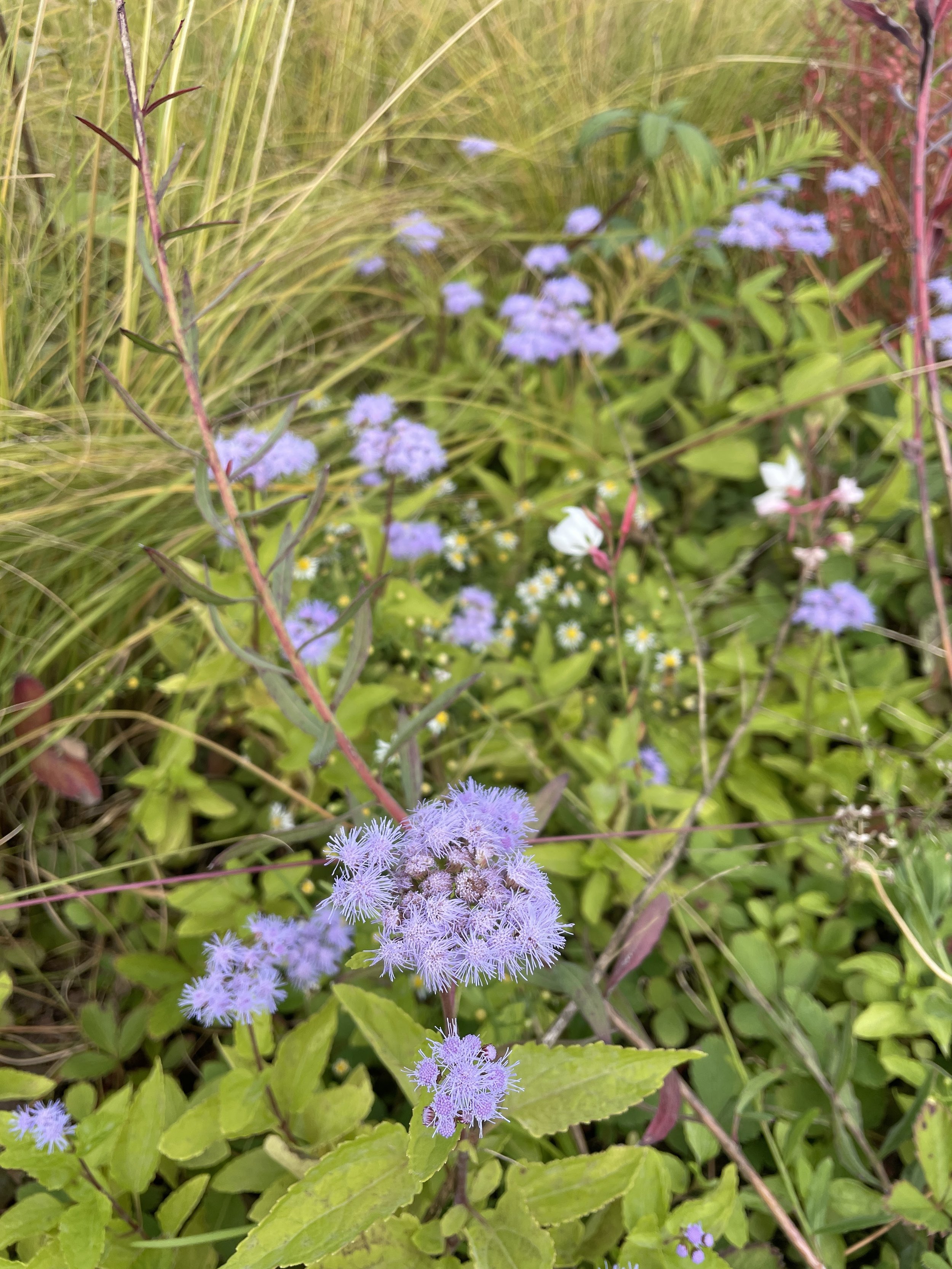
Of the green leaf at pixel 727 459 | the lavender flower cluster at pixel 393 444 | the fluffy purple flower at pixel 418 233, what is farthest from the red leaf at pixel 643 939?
the fluffy purple flower at pixel 418 233

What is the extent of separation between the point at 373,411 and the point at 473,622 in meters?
0.48

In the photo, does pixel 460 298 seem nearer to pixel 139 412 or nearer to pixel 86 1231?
pixel 139 412

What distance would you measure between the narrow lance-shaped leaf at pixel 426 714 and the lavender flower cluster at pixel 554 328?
1.21m

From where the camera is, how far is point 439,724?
5.09 feet

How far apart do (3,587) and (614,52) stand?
269 cm

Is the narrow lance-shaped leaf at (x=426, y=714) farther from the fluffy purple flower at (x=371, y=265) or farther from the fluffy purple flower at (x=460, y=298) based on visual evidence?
the fluffy purple flower at (x=371, y=265)

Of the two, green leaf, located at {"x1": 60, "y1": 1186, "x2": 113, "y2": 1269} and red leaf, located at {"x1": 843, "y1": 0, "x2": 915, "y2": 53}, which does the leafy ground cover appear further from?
red leaf, located at {"x1": 843, "y1": 0, "x2": 915, "y2": 53}

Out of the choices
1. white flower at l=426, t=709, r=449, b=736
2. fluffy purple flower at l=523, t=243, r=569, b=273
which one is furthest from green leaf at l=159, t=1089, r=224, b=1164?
fluffy purple flower at l=523, t=243, r=569, b=273

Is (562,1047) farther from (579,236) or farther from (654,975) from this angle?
(579,236)

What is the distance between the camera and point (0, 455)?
1.44m

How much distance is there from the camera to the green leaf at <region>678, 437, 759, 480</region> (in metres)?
1.87

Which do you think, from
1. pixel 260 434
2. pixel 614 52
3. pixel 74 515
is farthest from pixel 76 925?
pixel 614 52

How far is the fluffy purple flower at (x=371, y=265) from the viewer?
2.14m

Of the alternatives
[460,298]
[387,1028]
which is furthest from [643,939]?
[460,298]
